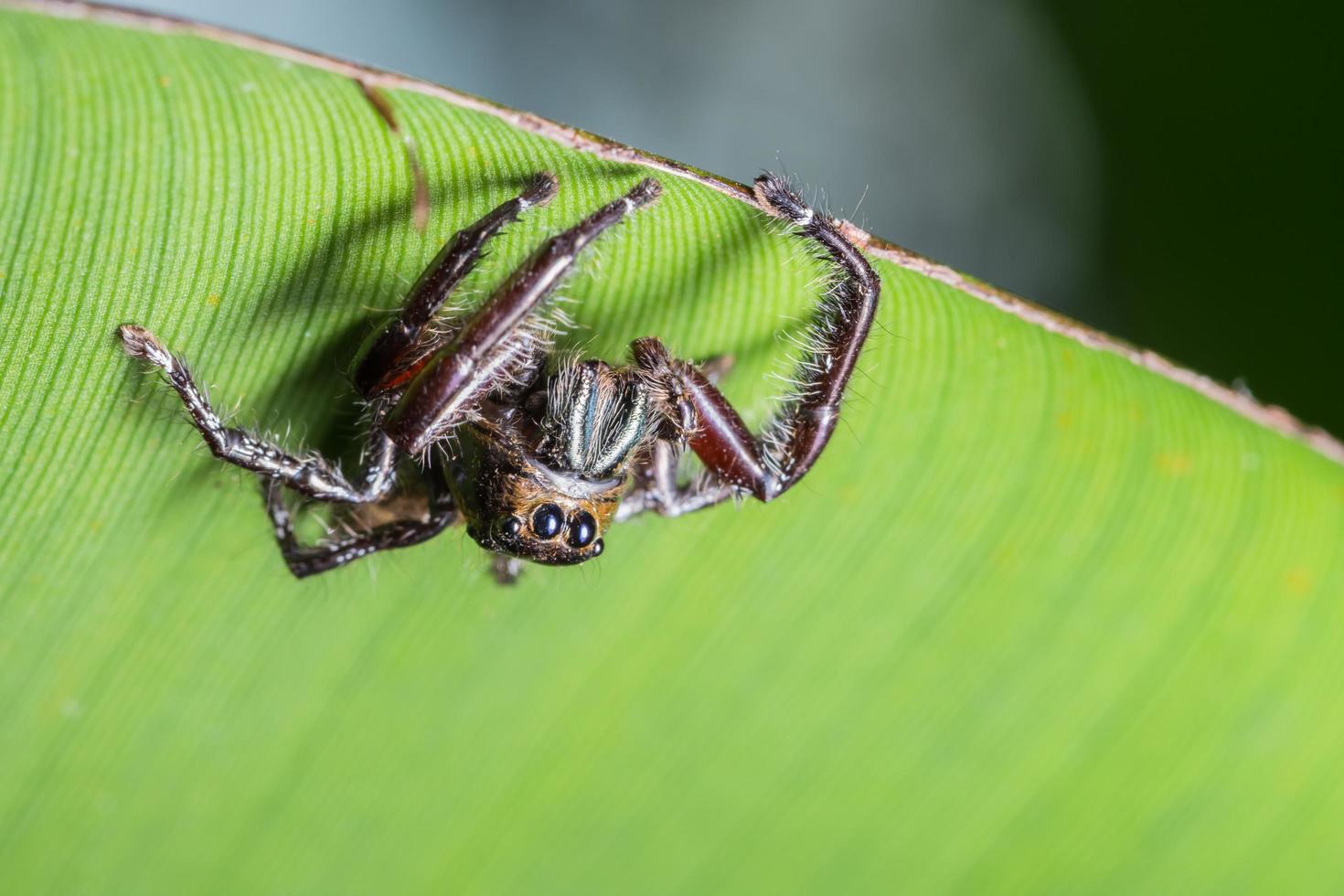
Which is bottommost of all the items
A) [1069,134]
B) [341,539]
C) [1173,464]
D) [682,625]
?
[341,539]

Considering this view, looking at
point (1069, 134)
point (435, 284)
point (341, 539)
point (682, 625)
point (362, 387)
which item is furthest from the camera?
point (1069, 134)

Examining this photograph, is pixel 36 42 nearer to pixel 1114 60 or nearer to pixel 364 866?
pixel 364 866

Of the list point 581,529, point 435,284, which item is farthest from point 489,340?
point 581,529

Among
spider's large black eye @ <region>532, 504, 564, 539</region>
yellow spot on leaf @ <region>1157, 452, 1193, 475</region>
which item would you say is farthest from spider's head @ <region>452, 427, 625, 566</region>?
yellow spot on leaf @ <region>1157, 452, 1193, 475</region>

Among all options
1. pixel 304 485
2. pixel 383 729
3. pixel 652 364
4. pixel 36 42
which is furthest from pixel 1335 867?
pixel 36 42

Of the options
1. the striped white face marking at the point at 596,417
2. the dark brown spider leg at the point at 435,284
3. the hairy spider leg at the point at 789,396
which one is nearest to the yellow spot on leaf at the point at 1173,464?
the hairy spider leg at the point at 789,396

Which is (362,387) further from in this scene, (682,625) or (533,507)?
(682,625)
